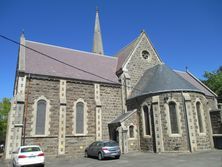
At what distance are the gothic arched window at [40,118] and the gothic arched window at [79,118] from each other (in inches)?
131

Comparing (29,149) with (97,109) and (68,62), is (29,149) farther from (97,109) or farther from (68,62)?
(68,62)

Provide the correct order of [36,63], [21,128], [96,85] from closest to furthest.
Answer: [21,128]
[36,63]
[96,85]

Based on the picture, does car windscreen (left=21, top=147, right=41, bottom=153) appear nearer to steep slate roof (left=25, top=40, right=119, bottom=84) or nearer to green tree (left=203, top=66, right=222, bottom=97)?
steep slate roof (left=25, top=40, right=119, bottom=84)

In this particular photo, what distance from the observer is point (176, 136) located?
60.2 ft

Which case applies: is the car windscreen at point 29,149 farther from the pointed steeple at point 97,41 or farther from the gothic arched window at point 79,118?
the pointed steeple at point 97,41

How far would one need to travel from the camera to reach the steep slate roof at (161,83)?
65.6ft

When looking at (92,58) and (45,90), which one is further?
(92,58)

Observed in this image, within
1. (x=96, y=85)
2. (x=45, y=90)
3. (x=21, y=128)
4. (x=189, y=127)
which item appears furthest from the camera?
(x=96, y=85)

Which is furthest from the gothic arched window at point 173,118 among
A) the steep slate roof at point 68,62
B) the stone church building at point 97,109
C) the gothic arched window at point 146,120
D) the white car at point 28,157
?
the white car at point 28,157

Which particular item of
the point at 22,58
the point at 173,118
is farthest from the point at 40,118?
the point at 173,118

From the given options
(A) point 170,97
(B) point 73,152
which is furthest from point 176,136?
(B) point 73,152

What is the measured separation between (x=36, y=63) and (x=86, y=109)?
23.9ft

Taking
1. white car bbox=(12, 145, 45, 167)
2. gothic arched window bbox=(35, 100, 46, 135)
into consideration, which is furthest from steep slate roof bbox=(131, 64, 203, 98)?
white car bbox=(12, 145, 45, 167)

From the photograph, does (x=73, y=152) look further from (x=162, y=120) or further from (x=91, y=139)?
(x=162, y=120)
